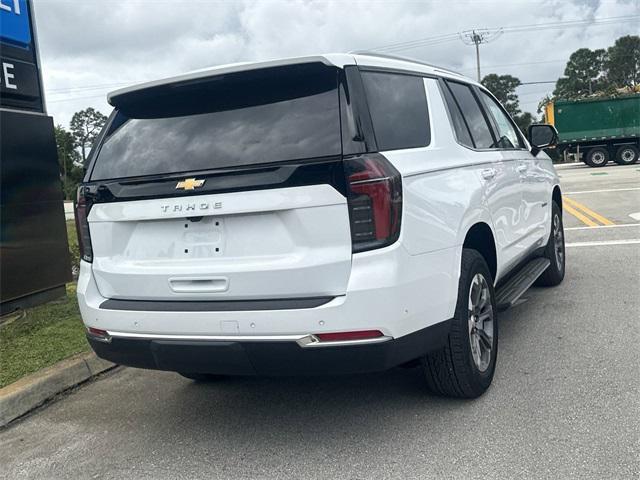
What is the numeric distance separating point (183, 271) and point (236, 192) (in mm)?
487

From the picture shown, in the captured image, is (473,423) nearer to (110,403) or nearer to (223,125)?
(223,125)

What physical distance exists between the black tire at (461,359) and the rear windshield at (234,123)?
1.12 meters

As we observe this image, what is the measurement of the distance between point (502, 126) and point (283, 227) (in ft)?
9.49

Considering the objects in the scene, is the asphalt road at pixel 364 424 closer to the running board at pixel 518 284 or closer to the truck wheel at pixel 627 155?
the running board at pixel 518 284

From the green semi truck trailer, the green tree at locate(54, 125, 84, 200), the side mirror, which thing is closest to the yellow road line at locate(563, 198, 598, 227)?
the side mirror

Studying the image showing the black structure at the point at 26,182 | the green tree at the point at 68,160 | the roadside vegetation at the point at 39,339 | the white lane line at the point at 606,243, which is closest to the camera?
the roadside vegetation at the point at 39,339

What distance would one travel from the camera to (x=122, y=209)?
10.5 feet

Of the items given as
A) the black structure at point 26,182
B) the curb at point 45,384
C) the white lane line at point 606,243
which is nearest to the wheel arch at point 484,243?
the curb at point 45,384

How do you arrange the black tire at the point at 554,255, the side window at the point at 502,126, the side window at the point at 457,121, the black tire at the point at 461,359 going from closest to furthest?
1. the black tire at the point at 461,359
2. the side window at the point at 457,121
3. the side window at the point at 502,126
4. the black tire at the point at 554,255

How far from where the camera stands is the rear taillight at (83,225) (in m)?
3.41

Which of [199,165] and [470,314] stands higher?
[199,165]

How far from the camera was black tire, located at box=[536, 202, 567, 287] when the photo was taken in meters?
6.04

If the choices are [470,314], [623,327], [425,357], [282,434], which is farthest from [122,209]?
[623,327]

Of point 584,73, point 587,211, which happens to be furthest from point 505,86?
point 587,211
